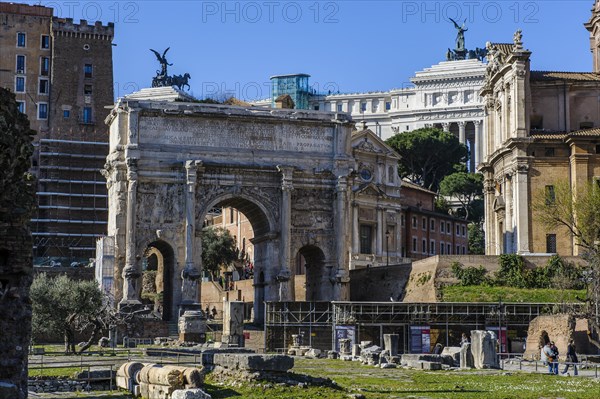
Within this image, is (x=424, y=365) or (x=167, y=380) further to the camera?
(x=424, y=365)

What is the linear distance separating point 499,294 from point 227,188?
1513 centimetres

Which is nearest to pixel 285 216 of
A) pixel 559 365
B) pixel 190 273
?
pixel 190 273

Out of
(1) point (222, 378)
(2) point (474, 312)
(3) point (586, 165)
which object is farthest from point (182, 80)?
(1) point (222, 378)

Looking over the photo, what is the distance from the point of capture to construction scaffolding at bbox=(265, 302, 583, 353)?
49.6 m

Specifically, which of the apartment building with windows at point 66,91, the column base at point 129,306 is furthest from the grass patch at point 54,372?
the apartment building with windows at point 66,91

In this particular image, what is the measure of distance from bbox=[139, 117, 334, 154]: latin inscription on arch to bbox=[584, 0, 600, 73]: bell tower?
19.3 meters

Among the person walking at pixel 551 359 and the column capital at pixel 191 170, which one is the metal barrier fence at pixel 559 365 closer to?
the person walking at pixel 551 359

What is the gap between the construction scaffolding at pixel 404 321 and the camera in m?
49.6

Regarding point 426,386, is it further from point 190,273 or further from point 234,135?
point 234,135

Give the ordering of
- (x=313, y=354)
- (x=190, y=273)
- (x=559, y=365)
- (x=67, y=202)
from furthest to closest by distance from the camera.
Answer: (x=67, y=202)
(x=190, y=273)
(x=313, y=354)
(x=559, y=365)

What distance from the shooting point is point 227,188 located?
59781mm

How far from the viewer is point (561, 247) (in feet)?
204

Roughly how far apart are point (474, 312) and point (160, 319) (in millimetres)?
15422

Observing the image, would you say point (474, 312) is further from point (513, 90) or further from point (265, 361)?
point (265, 361)
